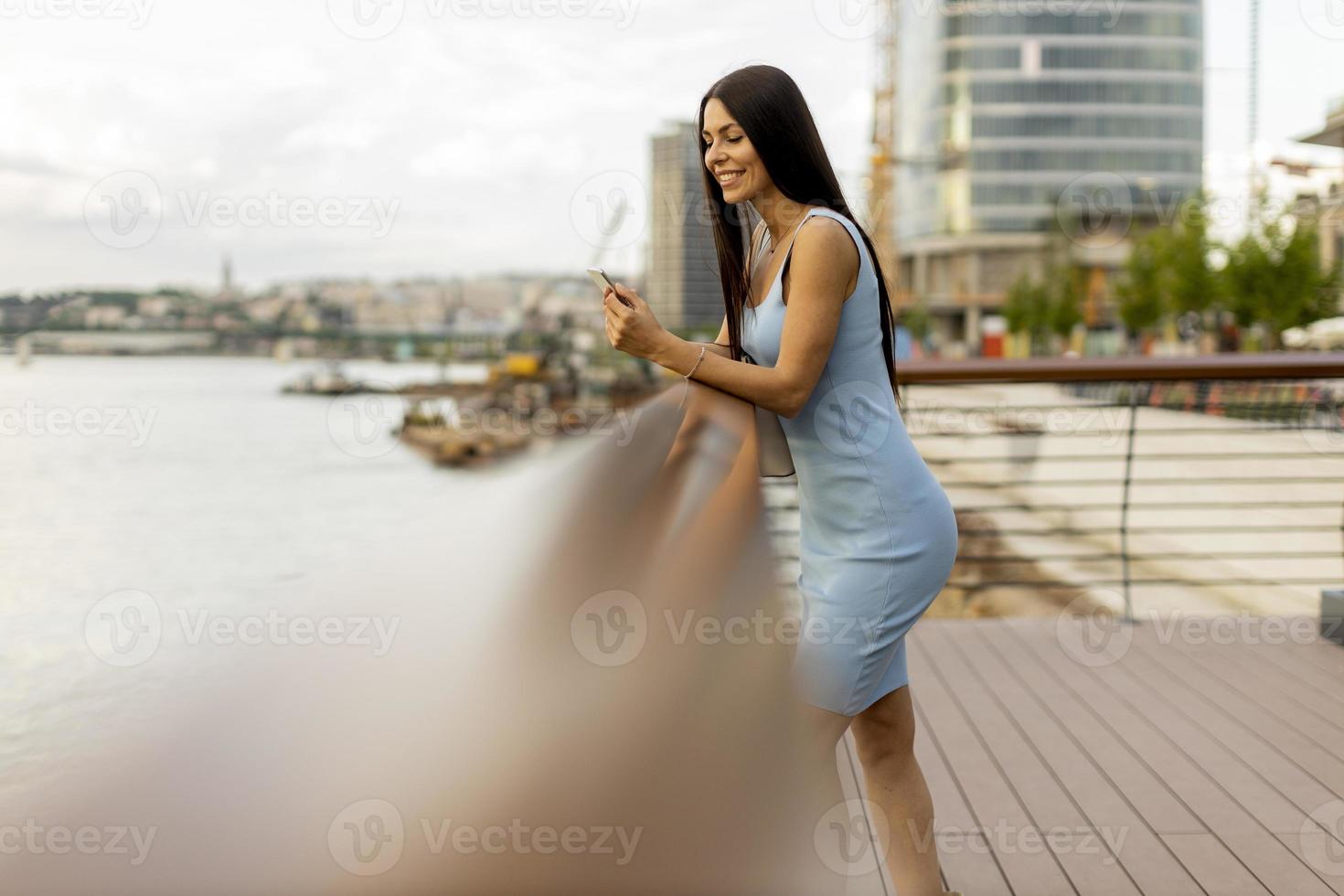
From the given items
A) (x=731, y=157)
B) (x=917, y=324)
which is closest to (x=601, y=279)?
(x=731, y=157)

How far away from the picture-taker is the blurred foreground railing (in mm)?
3428

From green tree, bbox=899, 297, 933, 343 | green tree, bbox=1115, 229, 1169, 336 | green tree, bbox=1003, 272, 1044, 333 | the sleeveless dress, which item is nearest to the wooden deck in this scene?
the sleeveless dress

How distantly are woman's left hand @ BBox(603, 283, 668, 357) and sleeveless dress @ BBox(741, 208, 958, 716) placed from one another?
0.56ft

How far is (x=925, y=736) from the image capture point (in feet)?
8.95

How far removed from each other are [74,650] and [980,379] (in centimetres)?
266

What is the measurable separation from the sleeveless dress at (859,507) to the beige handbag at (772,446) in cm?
2

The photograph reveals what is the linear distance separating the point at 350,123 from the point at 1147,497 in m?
12.7

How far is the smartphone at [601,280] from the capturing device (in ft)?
4.50

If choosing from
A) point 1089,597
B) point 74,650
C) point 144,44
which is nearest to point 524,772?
point 74,650

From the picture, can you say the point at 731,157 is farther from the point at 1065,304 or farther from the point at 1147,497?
the point at 1065,304

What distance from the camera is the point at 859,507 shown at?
1.48 metres

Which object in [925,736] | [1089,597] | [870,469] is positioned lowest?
[1089,597]

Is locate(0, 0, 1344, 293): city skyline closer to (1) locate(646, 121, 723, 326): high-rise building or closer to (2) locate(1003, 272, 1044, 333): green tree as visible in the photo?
(1) locate(646, 121, 723, 326): high-rise building

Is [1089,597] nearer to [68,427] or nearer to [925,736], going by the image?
[925,736]
